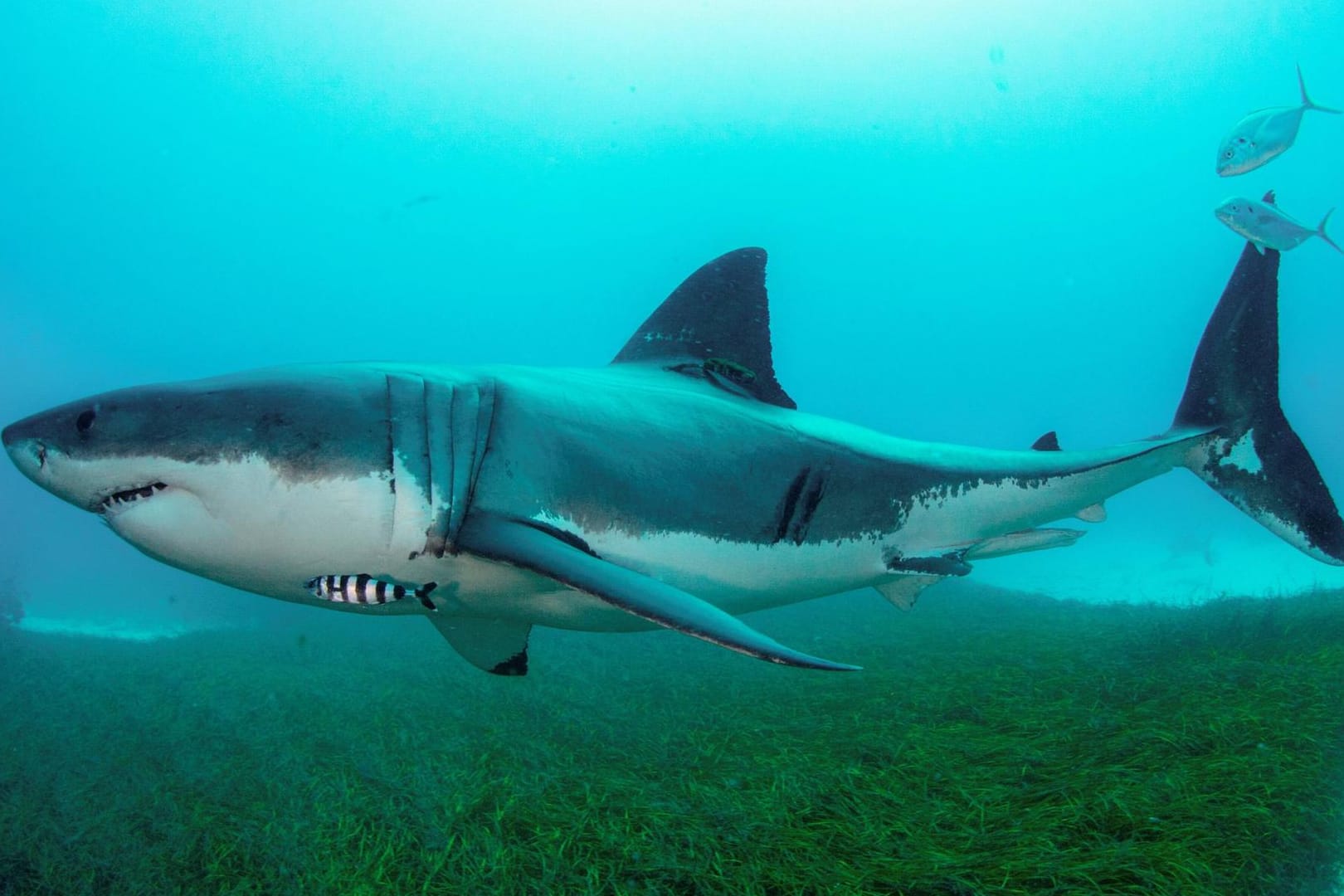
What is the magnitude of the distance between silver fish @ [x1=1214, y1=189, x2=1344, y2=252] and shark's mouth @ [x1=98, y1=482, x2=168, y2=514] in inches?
374

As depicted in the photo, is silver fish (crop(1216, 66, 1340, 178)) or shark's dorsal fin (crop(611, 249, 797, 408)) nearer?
shark's dorsal fin (crop(611, 249, 797, 408))

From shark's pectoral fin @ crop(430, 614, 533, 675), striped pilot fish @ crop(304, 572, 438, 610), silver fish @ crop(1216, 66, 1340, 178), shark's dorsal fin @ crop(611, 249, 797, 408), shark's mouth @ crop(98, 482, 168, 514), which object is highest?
silver fish @ crop(1216, 66, 1340, 178)

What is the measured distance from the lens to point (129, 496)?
8.43ft

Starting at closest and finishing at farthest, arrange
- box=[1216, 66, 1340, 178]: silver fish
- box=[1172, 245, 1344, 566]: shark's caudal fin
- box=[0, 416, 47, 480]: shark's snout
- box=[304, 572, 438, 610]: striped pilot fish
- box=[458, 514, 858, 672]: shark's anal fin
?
1. box=[458, 514, 858, 672]: shark's anal fin
2. box=[0, 416, 47, 480]: shark's snout
3. box=[304, 572, 438, 610]: striped pilot fish
4. box=[1172, 245, 1344, 566]: shark's caudal fin
5. box=[1216, 66, 1340, 178]: silver fish

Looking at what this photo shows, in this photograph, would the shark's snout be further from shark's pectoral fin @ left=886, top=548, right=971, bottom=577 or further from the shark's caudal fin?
the shark's caudal fin

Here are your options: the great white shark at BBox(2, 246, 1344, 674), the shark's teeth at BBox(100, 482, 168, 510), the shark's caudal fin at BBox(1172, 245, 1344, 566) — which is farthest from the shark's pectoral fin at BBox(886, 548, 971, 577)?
the shark's teeth at BBox(100, 482, 168, 510)

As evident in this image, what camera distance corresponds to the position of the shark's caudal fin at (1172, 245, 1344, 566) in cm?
542

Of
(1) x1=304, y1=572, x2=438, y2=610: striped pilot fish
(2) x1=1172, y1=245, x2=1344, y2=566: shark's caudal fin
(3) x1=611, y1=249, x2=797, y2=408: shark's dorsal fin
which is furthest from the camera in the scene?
(2) x1=1172, y1=245, x2=1344, y2=566: shark's caudal fin

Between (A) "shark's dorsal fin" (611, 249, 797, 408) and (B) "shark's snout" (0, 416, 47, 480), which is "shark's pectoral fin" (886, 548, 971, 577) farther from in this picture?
(B) "shark's snout" (0, 416, 47, 480)

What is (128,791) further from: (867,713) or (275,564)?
(867,713)

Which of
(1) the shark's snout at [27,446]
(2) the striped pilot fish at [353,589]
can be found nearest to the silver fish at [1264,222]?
(2) the striped pilot fish at [353,589]

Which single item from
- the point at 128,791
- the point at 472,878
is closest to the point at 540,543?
the point at 472,878

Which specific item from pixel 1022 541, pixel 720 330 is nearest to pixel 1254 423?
pixel 1022 541

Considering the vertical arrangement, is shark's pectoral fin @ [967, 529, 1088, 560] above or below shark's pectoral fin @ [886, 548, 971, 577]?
above
